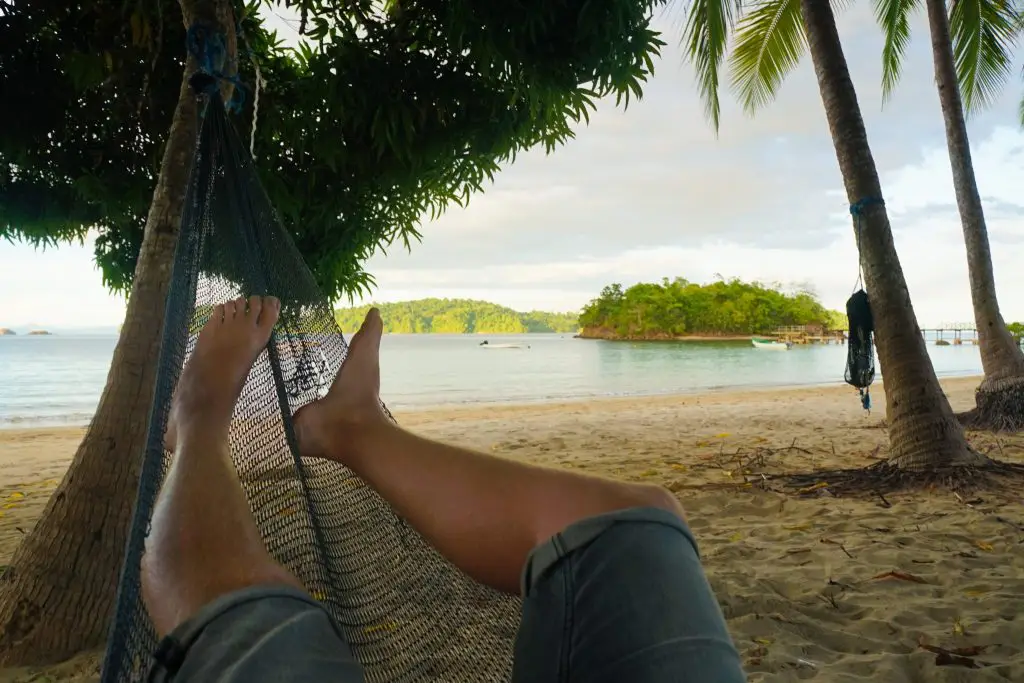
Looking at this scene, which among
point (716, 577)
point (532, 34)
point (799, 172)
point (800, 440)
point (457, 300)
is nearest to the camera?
point (716, 577)

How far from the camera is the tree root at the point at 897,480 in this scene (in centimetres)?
288

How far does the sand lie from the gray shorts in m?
0.93

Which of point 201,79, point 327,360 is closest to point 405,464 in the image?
point 327,360

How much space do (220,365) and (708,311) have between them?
45.8 m

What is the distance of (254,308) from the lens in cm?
117

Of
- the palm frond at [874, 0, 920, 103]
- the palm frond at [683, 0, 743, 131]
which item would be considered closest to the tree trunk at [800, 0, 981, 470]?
the palm frond at [683, 0, 743, 131]

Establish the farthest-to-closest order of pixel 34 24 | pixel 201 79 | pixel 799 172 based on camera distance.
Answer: pixel 799 172 → pixel 34 24 → pixel 201 79

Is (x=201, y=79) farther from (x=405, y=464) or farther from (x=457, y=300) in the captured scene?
(x=457, y=300)

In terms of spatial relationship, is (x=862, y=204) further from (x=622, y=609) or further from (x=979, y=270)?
(x=622, y=609)

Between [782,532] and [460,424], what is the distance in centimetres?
527

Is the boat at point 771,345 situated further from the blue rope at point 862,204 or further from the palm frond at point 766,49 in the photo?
the blue rope at point 862,204

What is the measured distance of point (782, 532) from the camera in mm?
2418

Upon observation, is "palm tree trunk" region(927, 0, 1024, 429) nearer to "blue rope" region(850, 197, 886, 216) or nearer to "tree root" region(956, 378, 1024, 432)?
"tree root" region(956, 378, 1024, 432)

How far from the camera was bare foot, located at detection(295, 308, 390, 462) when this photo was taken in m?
1.06
